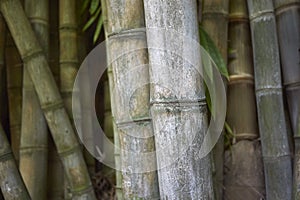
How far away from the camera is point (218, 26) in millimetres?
934

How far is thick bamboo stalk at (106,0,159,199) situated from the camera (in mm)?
640

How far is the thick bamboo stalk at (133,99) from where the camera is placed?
2.10ft

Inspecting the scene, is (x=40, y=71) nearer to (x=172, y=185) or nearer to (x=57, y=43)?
(x=57, y=43)

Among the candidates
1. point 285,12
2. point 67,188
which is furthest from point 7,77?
point 285,12

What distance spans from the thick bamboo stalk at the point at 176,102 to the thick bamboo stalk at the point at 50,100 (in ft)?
1.37

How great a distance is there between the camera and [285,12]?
0.93 meters

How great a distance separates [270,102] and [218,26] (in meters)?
0.21

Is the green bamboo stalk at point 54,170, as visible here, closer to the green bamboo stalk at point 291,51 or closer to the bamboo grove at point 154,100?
the bamboo grove at point 154,100

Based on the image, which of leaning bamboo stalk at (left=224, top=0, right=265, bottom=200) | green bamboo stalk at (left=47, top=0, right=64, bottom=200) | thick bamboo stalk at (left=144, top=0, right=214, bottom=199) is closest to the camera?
thick bamboo stalk at (left=144, top=0, right=214, bottom=199)

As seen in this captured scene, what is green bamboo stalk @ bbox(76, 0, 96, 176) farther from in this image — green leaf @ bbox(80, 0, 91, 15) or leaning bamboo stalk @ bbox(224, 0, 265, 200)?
leaning bamboo stalk @ bbox(224, 0, 265, 200)

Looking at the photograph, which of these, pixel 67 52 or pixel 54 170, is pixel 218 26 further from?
pixel 54 170

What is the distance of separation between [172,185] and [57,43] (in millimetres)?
727

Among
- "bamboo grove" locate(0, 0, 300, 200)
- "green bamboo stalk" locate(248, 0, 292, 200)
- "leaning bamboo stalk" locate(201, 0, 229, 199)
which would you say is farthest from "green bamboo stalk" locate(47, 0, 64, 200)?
"green bamboo stalk" locate(248, 0, 292, 200)

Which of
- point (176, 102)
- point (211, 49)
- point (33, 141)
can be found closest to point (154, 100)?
point (176, 102)
